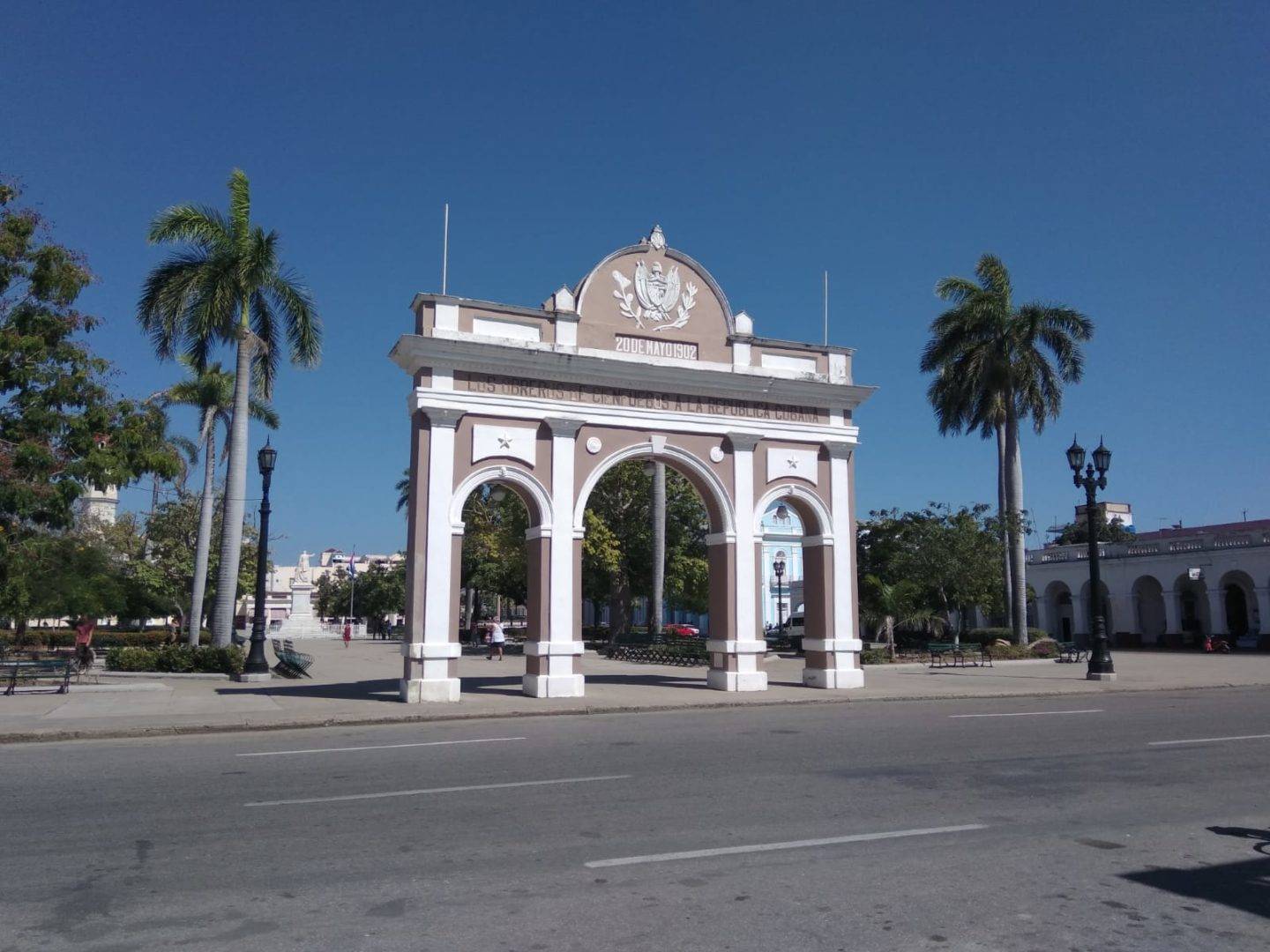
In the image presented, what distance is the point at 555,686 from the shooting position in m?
20.1

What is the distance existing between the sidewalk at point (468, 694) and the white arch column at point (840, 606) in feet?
1.98

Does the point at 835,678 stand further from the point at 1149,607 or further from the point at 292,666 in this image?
the point at 1149,607

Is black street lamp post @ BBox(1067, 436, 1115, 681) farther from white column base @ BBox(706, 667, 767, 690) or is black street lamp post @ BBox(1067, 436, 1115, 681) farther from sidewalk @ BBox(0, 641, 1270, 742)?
white column base @ BBox(706, 667, 767, 690)

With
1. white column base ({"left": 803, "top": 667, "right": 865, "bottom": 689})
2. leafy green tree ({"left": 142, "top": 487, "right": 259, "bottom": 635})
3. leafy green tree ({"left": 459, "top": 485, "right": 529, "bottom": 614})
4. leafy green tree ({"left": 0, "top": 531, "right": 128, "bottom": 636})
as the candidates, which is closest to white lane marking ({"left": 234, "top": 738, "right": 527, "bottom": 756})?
white column base ({"left": 803, "top": 667, "right": 865, "bottom": 689})

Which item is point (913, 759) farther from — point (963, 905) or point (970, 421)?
point (970, 421)

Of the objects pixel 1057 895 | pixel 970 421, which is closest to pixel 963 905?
pixel 1057 895

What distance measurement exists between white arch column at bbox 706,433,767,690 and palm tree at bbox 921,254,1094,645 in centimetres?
1974

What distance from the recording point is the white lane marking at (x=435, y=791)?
28.6 feet

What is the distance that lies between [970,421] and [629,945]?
128ft

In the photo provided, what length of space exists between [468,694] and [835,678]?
825cm

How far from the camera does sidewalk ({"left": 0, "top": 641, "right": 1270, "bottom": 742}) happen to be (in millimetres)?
15672

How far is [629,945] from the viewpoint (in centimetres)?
496

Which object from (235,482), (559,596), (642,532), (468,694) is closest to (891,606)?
(642,532)

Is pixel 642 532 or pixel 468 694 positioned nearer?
pixel 468 694
